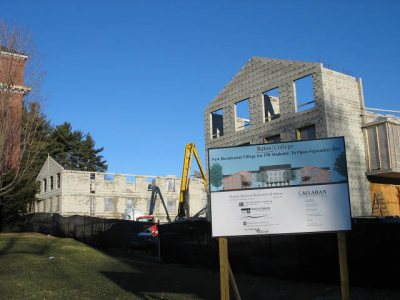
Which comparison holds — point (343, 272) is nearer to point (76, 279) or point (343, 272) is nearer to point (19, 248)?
point (76, 279)

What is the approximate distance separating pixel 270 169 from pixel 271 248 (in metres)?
7.58

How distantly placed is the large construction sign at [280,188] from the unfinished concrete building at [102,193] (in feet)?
135

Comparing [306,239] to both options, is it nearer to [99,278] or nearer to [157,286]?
[157,286]

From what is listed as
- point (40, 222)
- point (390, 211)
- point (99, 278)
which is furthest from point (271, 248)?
point (40, 222)

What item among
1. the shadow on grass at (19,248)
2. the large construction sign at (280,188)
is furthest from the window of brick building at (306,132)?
the large construction sign at (280,188)

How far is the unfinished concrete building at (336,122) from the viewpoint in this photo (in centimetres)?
2920

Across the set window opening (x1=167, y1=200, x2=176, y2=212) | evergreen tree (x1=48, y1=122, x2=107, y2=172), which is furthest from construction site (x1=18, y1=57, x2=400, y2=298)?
evergreen tree (x1=48, y1=122, x2=107, y2=172)

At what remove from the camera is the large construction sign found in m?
8.52

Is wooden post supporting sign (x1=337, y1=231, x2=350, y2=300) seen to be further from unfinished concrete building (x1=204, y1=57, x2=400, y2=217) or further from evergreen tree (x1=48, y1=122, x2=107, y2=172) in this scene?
evergreen tree (x1=48, y1=122, x2=107, y2=172)

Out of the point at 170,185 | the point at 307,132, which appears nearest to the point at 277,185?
the point at 307,132

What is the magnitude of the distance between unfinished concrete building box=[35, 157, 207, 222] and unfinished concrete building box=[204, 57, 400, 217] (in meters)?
21.1

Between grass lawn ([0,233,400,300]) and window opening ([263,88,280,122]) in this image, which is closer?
grass lawn ([0,233,400,300])

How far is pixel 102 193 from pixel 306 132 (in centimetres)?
2662

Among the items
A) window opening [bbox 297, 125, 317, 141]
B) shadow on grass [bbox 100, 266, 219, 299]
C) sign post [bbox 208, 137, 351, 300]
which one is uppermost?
window opening [bbox 297, 125, 317, 141]
